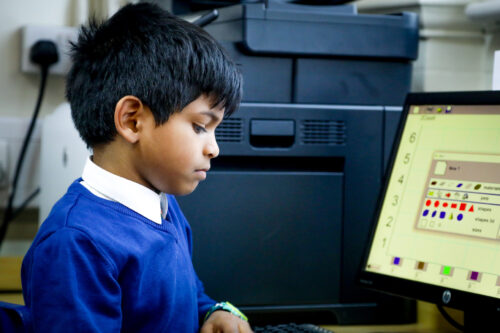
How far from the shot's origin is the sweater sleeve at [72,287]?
71 centimetres

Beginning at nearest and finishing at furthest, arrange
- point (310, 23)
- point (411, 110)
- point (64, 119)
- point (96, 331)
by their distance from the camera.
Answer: point (96, 331)
point (411, 110)
point (310, 23)
point (64, 119)

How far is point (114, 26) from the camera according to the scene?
87 cm

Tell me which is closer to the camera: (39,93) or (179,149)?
(179,149)

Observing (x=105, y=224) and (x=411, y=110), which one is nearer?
(x=105, y=224)

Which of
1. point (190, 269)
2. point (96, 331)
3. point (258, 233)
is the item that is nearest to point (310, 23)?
point (258, 233)

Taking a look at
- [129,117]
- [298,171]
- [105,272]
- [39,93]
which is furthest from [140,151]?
[39,93]

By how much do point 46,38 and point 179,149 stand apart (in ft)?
3.34

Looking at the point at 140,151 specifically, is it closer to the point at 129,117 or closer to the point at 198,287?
the point at 129,117

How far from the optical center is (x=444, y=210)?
937 mm

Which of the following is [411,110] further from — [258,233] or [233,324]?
[233,324]

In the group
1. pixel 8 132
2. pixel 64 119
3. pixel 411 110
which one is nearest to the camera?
pixel 411 110

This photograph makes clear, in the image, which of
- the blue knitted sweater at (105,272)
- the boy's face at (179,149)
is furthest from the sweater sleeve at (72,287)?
the boy's face at (179,149)

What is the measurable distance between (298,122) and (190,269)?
351 mm

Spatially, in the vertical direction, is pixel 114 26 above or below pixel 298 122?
above
